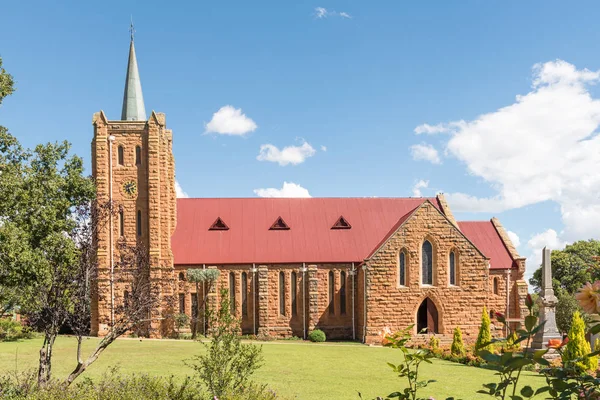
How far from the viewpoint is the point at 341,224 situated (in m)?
36.9

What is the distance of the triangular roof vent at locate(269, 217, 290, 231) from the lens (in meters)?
36.3

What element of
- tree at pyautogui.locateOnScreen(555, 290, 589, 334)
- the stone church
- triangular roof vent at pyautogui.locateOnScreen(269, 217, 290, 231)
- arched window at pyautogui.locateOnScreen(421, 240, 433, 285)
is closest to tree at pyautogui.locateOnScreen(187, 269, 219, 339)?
the stone church

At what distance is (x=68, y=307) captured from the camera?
14.1 m

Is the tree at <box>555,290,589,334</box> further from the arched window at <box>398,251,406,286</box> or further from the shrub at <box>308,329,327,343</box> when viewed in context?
the shrub at <box>308,329,327,343</box>

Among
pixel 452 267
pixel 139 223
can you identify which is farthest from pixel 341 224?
pixel 139 223

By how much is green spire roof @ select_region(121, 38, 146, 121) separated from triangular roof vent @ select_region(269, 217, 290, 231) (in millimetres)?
11208

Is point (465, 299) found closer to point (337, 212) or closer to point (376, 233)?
point (376, 233)

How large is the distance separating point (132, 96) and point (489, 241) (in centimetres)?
2678

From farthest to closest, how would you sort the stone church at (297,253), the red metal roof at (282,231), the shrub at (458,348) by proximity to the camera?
the red metal roof at (282,231)
the stone church at (297,253)
the shrub at (458,348)

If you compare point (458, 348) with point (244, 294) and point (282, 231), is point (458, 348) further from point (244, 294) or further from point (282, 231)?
point (282, 231)

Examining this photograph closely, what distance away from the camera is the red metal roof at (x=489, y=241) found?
118 feet

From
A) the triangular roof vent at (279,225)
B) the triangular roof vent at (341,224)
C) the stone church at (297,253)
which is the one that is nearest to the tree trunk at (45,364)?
the stone church at (297,253)

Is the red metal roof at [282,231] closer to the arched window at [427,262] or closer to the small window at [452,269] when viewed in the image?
the arched window at [427,262]

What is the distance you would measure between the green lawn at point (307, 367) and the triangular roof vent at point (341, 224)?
9970 mm
